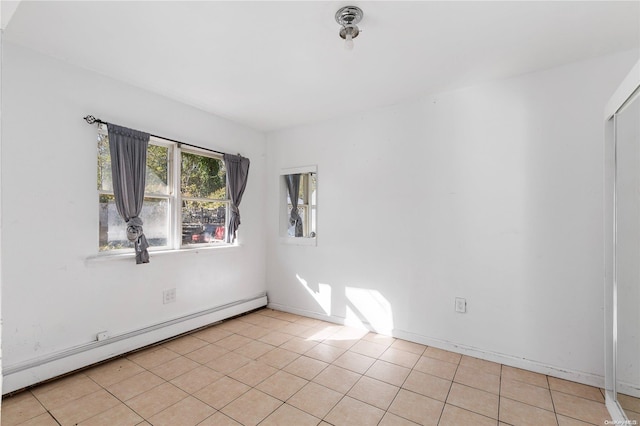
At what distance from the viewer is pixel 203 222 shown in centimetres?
368

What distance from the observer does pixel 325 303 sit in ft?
12.6

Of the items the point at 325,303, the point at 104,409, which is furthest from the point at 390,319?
the point at 104,409

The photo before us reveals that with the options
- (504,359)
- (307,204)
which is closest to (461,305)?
(504,359)

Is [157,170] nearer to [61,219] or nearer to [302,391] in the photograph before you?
[61,219]

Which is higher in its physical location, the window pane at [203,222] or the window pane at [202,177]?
the window pane at [202,177]

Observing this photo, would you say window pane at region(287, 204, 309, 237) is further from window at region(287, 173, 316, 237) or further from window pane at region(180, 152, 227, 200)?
window pane at region(180, 152, 227, 200)

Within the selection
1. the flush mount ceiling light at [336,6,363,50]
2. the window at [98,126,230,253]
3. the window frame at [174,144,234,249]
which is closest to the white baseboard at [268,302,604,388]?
the window frame at [174,144,234,249]

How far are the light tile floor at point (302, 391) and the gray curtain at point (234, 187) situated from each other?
4.51ft

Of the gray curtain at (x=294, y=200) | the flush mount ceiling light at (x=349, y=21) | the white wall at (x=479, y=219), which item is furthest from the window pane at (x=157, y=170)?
the flush mount ceiling light at (x=349, y=21)

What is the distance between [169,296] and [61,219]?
47.8 inches

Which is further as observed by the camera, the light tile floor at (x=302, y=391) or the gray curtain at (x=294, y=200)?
the gray curtain at (x=294, y=200)

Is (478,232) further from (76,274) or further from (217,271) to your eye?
(76,274)

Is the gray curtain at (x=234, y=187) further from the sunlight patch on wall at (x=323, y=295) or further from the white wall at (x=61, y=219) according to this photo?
the sunlight patch on wall at (x=323, y=295)

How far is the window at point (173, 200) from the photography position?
9.12 feet
